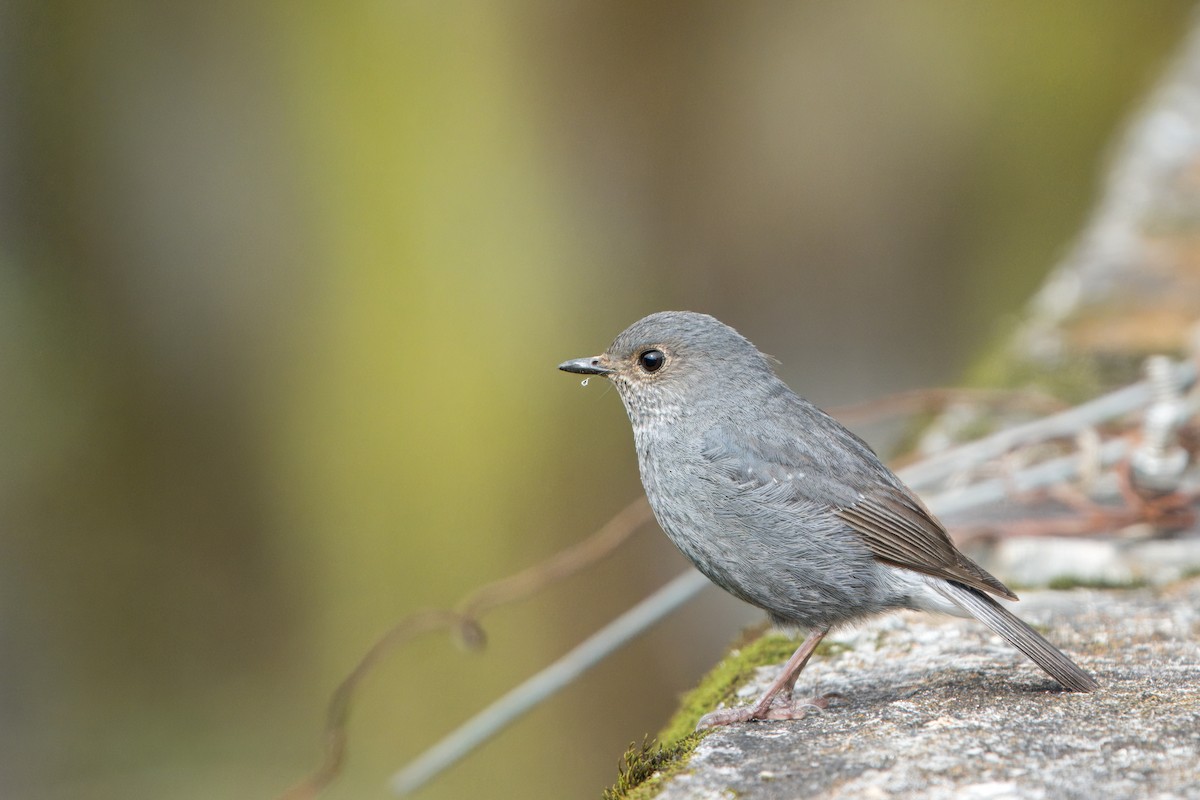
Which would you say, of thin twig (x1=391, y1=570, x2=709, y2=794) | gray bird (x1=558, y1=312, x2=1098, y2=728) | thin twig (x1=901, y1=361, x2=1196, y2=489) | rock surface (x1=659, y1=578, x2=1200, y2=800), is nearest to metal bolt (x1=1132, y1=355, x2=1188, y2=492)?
thin twig (x1=901, y1=361, x2=1196, y2=489)

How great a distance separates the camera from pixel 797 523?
104 inches

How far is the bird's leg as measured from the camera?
7.58 feet

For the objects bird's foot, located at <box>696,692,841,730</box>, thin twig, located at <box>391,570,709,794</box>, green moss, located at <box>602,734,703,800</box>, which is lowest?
thin twig, located at <box>391,570,709,794</box>

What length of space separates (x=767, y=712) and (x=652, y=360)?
3.66 feet

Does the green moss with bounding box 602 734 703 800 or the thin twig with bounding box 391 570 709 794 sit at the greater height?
the green moss with bounding box 602 734 703 800

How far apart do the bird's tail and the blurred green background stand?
382cm

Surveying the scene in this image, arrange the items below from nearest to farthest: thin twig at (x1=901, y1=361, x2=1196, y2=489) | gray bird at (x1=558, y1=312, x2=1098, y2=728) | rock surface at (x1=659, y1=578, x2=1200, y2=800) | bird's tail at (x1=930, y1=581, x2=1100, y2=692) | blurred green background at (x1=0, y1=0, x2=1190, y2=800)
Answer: rock surface at (x1=659, y1=578, x2=1200, y2=800) → bird's tail at (x1=930, y1=581, x2=1100, y2=692) → gray bird at (x1=558, y1=312, x2=1098, y2=728) → thin twig at (x1=901, y1=361, x2=1196, y2=489) → blurred green background at (x1=0, y1=0, x2=1190, y2=800)

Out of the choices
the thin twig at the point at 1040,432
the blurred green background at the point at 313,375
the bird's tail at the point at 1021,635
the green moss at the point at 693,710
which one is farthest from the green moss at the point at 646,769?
the blurred green background at the point at 313,375

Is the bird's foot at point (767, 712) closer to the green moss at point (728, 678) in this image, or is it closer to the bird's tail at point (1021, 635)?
the green moss at point (728, 678)

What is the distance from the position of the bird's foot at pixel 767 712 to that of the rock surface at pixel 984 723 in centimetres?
4

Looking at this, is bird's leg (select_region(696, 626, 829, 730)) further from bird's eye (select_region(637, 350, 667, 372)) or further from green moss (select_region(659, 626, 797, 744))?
bird's eye (select_region(637, 350, 667, 372))

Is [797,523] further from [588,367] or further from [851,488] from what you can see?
[588,367]

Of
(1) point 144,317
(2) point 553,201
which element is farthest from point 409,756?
(2) point 553,201

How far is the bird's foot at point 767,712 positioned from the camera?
231cm
